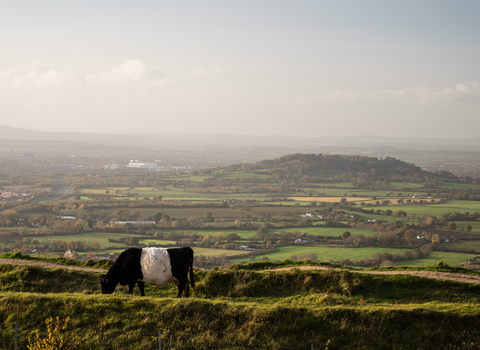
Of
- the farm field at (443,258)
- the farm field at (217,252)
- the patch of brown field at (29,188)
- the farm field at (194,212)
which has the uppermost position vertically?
the farm field at (443,258)

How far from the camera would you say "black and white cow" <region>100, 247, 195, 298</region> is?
1304 cm

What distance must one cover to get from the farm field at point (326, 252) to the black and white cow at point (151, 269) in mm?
26176

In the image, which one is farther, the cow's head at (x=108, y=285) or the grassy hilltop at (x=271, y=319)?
the cow's head at (x=108, y=285)

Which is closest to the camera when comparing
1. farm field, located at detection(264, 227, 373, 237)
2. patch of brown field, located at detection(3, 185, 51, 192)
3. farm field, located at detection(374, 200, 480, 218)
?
farm field, located at detection(264, 227, 373, 237)

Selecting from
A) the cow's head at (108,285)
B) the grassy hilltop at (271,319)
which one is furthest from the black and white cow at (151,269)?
the grassy hilltop at (271,319)

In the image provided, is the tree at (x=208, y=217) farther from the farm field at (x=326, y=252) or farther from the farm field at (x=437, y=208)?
the farm field at (x=437, y=208)

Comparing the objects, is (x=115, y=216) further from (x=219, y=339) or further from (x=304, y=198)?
(x=219, y=339)

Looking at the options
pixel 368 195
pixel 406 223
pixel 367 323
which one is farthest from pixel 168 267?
pixel 368 195

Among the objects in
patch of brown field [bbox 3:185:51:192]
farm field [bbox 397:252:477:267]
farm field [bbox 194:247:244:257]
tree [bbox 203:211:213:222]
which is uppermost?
farm field [bbox 397:252:477:267]

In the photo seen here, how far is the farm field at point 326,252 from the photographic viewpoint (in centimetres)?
4066

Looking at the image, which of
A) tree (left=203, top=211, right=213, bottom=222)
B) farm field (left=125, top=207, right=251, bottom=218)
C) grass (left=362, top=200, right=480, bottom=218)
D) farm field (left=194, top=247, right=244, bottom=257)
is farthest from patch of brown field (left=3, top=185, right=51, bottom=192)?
Result: grass (left=362, top=200, right=480, bottom=218)

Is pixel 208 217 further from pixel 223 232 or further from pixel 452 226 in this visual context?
pixel 452 226

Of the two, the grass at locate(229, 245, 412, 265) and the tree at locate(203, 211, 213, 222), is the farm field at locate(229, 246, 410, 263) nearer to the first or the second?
the grass at locate(229, 245, 412, 265)

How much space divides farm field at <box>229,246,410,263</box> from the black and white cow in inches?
1031
